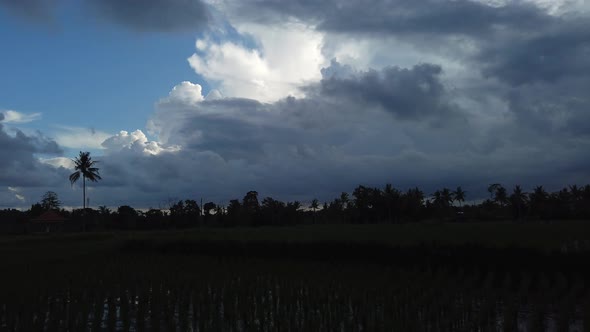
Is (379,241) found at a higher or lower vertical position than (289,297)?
higher

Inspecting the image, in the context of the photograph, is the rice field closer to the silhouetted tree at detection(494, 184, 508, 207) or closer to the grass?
the grass

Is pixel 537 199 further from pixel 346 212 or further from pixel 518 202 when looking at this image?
pixel 346 212

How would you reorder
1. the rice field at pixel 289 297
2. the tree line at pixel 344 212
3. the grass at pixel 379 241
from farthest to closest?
the tree line at pixel 344 212 < the grass at pixel 379 241 < the rice field at pixel 289 297

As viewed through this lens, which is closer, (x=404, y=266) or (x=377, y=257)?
(x=404, y=266)

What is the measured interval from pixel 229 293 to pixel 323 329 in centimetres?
523

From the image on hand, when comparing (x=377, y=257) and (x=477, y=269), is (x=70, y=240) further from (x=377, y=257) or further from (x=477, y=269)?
(x=477, y=269)

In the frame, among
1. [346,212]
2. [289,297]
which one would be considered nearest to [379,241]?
[289,297]

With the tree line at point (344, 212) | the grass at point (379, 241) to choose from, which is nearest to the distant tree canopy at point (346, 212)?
the tree line at point (344, 212)

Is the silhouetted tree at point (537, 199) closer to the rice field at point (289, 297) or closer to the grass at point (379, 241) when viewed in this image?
Result: the grass at point (379, 241)

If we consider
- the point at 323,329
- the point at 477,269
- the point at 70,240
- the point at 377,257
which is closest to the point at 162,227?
the point at 70,240

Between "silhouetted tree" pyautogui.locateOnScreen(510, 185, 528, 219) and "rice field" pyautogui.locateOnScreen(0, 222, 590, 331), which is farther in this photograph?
"silhouetted tree" pyautogui.locateOnScreen(510, 185, 528, 219)

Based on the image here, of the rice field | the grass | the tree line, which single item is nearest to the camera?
the rice field

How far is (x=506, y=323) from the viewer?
964cm

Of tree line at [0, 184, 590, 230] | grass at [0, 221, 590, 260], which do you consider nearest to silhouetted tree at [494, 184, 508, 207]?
tree line at [0, 184, 590, 230]
